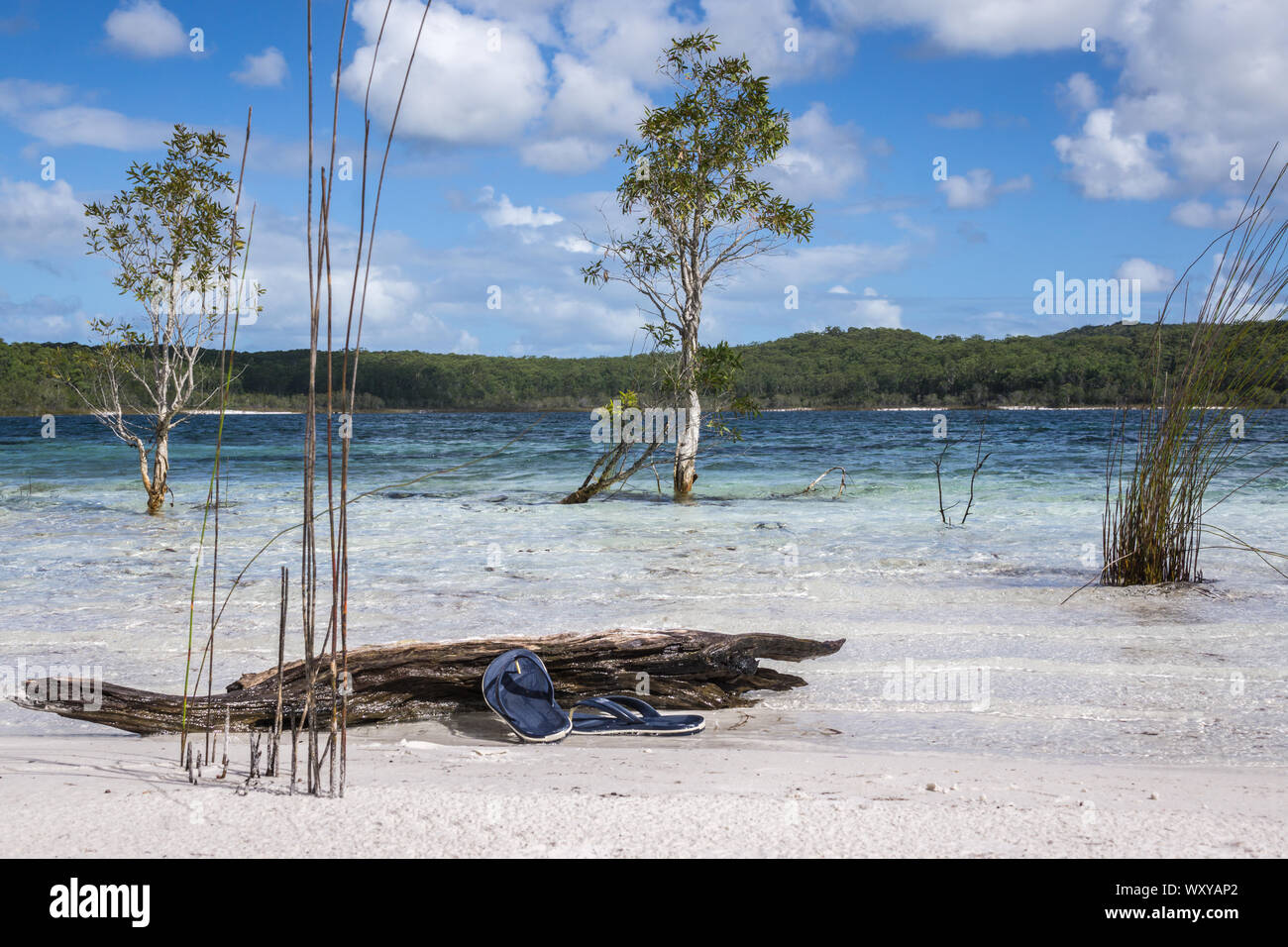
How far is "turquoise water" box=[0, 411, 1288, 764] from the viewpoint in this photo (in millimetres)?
3301

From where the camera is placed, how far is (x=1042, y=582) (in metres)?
6.05

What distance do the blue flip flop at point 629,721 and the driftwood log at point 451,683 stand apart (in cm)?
19

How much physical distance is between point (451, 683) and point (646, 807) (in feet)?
4.74

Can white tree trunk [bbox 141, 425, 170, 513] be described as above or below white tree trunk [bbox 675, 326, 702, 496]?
below

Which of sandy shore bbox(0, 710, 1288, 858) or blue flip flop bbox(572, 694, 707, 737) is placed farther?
blue flip flop bbox(572, 694, 707, 737)

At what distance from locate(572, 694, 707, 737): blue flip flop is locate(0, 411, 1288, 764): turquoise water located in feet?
1.79

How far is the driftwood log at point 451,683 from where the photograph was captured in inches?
115

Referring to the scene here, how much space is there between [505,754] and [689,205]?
34.3 feet

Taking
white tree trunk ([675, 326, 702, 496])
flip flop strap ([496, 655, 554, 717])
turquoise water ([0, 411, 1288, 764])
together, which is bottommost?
turquoise water ([0, 411, 1288, 764])

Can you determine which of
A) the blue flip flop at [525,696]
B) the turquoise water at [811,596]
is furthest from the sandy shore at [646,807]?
the turquoise water at [811,596]

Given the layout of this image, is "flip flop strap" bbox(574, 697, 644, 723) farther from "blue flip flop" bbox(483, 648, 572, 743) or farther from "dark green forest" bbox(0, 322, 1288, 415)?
"dark green forest" bbox(0, 322, 1288, 415)

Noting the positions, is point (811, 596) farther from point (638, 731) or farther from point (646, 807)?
point (646, 807)

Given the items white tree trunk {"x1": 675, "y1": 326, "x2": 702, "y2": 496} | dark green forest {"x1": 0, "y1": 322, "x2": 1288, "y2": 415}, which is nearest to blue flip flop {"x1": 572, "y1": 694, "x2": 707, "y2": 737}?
white tree trunk {"x1": 675, "y1": 326, "x2": 702, "y2": 496}
